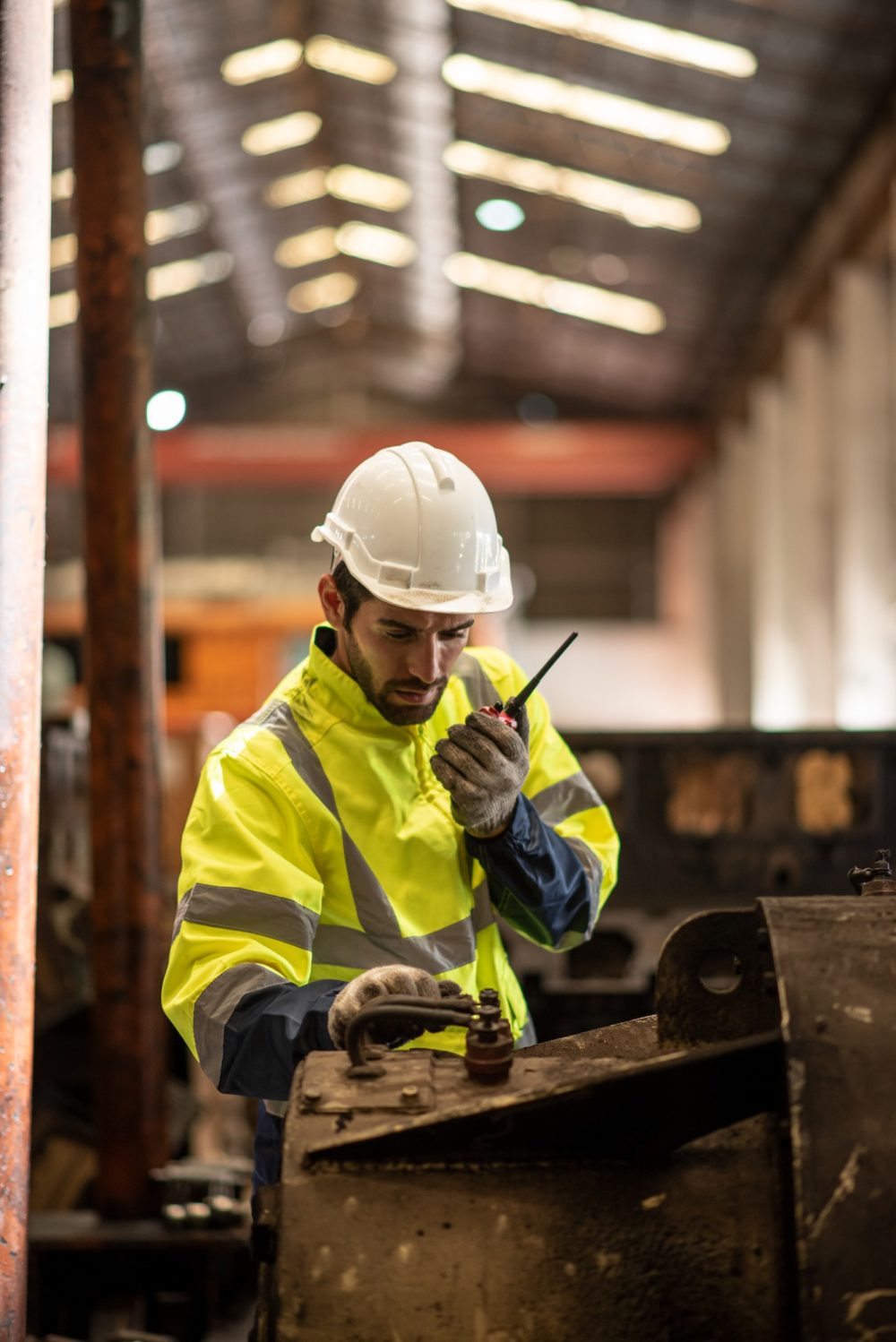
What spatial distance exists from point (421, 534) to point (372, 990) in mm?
828

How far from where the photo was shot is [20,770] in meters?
2.13

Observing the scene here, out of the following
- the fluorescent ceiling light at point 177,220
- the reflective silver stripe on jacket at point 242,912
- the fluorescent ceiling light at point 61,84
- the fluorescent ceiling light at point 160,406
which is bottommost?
the reflective silver stripe on jacket at point 242,912

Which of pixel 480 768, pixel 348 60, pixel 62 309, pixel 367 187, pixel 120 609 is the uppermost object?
pixel 348 60

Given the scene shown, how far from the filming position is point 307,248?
52.8 feet

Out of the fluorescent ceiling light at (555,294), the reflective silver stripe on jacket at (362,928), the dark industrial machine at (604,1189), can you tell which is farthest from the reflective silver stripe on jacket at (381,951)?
the fluorescent ceiling light at (555,294)

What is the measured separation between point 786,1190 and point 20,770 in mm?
1282

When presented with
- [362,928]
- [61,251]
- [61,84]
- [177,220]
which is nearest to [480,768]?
[362,928]

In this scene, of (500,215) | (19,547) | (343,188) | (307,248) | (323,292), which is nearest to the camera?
(19,547)

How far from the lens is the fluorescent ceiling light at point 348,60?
448 inches

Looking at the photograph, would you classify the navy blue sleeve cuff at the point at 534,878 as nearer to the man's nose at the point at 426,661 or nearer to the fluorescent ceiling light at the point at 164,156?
the man's nose at the point at 426,661

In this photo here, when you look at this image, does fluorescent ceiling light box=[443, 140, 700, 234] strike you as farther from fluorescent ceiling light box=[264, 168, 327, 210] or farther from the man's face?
the man's face

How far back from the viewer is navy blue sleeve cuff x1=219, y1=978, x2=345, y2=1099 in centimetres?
177

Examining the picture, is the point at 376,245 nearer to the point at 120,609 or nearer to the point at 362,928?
the point at 120,609

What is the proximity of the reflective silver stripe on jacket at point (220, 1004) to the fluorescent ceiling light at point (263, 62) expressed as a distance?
11.0 m
